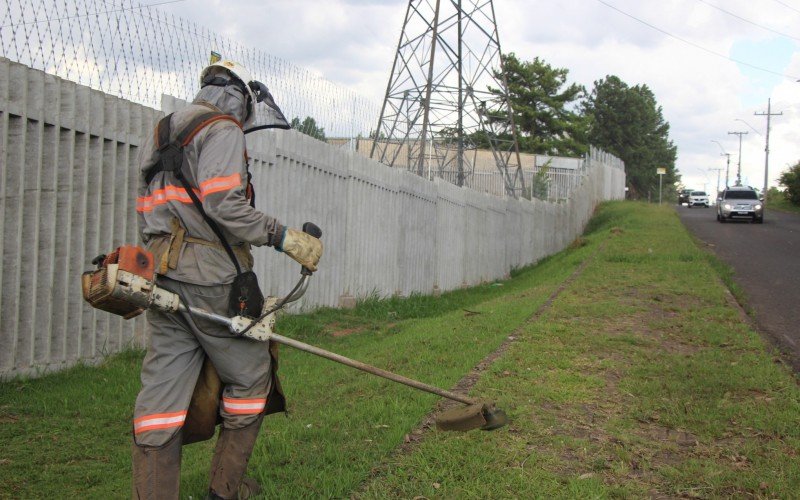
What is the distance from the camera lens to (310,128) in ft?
33.8

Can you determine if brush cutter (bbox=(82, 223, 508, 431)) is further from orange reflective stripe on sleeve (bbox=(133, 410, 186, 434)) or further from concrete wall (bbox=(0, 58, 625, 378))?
concrete wall (bbox=(0, 58, 625, 378))

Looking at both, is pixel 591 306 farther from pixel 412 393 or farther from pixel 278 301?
pixel 278 301

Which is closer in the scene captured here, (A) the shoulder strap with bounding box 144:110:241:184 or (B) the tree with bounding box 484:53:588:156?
(A) the shoulder strap with bounding box 144:110:241:184

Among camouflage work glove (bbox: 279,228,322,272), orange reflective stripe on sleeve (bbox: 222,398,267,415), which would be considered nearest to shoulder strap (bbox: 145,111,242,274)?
camouflage work glove (bbox: 279,228,322,272)

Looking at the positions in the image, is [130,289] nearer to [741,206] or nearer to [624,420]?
[624,420]

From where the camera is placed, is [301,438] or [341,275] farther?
[341,275]

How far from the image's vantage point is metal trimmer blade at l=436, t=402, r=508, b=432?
14.3 feet

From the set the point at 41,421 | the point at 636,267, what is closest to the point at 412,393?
the point at 41,421

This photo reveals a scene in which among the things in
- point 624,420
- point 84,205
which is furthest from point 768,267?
point 84,205

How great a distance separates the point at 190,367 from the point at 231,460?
47 cm

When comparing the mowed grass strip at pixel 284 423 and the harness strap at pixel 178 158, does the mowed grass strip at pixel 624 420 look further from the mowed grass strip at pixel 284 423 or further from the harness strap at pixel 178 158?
the harness strap at pixel 178 158

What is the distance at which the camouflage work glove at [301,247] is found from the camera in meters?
3.88

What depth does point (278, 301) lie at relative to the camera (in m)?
4.05

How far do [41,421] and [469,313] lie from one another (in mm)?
5669
